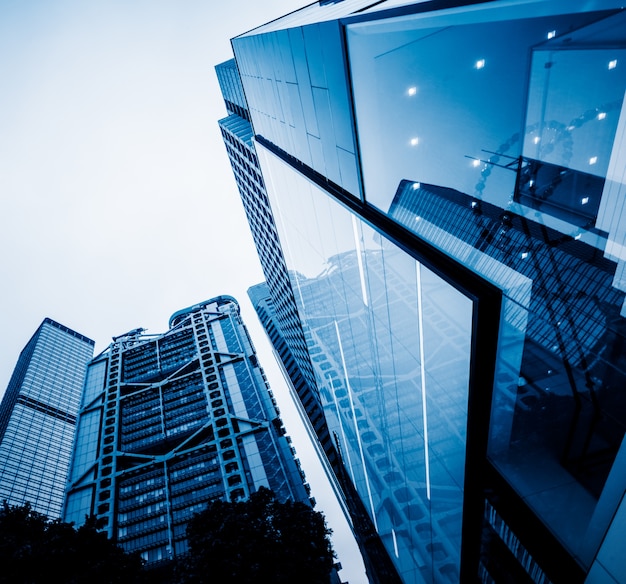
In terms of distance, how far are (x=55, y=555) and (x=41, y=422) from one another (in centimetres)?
17086

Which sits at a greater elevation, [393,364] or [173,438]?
[173,438]

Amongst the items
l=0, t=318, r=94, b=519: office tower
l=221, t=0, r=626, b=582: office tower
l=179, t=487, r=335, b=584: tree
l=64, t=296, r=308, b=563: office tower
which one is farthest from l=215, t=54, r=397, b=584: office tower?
l=0, t=318, r=94, b=519: office tower

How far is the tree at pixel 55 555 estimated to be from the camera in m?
13.6

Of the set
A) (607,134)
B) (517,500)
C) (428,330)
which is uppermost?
(428,330)

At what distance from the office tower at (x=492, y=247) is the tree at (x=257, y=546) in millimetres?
5348

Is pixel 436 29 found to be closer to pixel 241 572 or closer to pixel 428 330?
pixel 428 330

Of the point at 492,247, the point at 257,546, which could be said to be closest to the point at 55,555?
the point at 257,546

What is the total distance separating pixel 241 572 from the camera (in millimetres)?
14297

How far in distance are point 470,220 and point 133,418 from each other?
3647 inches

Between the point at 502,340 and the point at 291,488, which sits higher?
the point at 291,488

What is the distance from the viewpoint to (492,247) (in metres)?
5.57

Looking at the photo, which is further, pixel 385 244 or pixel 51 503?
pixel 51 503

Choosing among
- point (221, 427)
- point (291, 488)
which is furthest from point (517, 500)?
point (221, 427)

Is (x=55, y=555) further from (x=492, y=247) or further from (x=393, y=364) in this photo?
(x=492, y=247)
